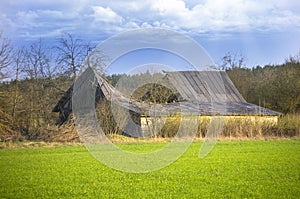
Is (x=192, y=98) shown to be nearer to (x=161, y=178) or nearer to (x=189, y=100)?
(x=189, y=100)

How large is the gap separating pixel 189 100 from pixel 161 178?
73.6 feet

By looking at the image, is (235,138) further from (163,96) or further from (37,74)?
(37,74)

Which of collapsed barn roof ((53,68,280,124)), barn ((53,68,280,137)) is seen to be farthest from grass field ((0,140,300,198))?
collapsed barn roof ((53,68,280,124))

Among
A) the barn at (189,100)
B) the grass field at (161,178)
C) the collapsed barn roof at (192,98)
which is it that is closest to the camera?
the grass field at (161,178)

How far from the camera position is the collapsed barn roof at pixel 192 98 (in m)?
25.0

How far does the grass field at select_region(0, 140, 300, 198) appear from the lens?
356 inches

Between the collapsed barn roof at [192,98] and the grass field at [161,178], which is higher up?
the collapsed barn roof at [192,98]

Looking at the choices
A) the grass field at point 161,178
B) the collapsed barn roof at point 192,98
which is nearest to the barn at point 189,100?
the collapsed barn roof at point 192,98

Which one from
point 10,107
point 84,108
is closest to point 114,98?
point 84,108

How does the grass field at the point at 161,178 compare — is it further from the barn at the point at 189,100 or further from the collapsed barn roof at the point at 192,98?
the collapsed barn roof at the point at 192,98

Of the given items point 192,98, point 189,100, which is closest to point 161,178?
point 189,100

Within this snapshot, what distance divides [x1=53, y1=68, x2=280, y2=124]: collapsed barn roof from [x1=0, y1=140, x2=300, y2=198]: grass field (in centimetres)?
883

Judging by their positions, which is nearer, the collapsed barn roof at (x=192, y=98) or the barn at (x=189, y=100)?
the barn at (x=189, y=100)

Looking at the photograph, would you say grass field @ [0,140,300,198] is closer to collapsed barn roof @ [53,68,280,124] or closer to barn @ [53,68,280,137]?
barn @ [53,68,280,137]
